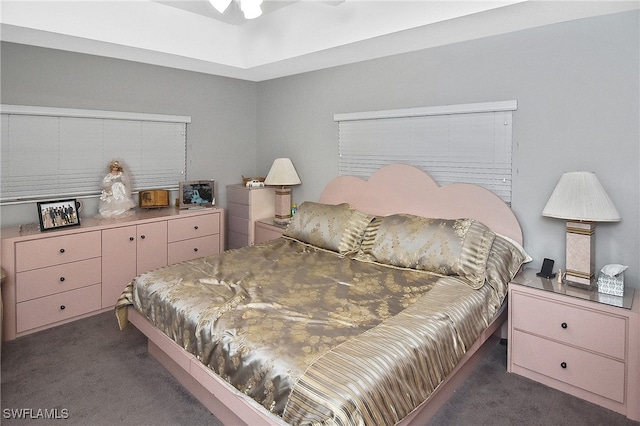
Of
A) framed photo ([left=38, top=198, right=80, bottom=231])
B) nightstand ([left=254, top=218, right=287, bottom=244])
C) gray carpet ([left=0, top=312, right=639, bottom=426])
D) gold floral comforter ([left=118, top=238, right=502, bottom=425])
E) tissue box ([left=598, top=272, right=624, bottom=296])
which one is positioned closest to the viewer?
gold floral comforter ([left=118, top=238, right=502, bottom=425])

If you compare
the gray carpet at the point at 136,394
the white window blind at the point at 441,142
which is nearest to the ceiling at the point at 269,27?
the white window blind at the point at 441,142

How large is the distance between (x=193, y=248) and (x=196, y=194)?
62cm

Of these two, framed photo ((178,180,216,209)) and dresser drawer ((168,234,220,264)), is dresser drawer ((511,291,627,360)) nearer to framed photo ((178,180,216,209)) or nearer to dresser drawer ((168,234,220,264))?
dresser drawer ((168,234,220,264))

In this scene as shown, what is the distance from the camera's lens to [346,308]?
2070mm

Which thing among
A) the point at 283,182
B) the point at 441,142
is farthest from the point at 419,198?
the point at 283,182

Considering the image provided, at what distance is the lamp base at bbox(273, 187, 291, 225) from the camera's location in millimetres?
4113

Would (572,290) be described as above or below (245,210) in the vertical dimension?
below

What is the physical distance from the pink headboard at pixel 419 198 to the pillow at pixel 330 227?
300 millimetres

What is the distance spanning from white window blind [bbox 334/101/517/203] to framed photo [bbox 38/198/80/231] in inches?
96.2

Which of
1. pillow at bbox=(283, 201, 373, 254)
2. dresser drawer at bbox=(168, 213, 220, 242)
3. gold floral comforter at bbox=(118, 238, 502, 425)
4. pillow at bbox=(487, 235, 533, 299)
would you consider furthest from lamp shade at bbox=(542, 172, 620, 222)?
dresser drawer at bbox=(168, 213, 220, 242)

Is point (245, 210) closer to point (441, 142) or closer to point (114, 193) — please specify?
point (114, 193)

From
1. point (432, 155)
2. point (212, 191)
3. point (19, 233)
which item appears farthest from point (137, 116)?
point (432, 155)

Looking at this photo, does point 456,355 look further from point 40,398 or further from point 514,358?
point 40,398

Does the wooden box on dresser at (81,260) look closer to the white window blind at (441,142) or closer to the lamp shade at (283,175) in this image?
the lamp shade at (283,175)
